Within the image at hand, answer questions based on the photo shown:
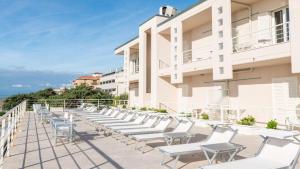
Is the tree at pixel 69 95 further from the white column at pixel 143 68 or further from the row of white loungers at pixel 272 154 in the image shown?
the row of white loungers at pixel 272 154

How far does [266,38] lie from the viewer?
11.2 m

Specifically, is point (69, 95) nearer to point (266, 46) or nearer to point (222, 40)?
point (222, 40)

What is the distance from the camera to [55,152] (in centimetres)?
682

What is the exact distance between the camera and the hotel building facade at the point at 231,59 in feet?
33.8

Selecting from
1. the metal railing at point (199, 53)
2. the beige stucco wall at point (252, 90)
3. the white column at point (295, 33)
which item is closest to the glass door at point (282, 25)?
the beige stucco wall at point (252, 90)

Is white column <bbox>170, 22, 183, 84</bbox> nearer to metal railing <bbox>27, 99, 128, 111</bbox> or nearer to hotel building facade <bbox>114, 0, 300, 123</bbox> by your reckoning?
hotel building facade <bbox>114, 0, 300, 123</bbox>

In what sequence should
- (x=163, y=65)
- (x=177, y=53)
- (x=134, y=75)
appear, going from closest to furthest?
1. (x=177, y=53)
2. (x=163, y=65)
3. (x=134, y=75)

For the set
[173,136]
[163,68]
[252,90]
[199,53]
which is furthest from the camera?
[163,68]

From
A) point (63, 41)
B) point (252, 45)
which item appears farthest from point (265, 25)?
point (63, 41)

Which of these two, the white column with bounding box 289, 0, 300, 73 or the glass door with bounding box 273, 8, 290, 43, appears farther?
the glass door with bounding box 273, 8, 290, 43

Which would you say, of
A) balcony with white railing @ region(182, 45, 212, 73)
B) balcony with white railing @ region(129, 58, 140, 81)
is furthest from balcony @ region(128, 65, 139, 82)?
balcony with white railing @ region(182, 45, 212, 73)

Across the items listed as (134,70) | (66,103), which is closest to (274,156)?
(134,70)

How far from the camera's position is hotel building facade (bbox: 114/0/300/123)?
33.8ft

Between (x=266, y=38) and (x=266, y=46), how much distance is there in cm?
189
